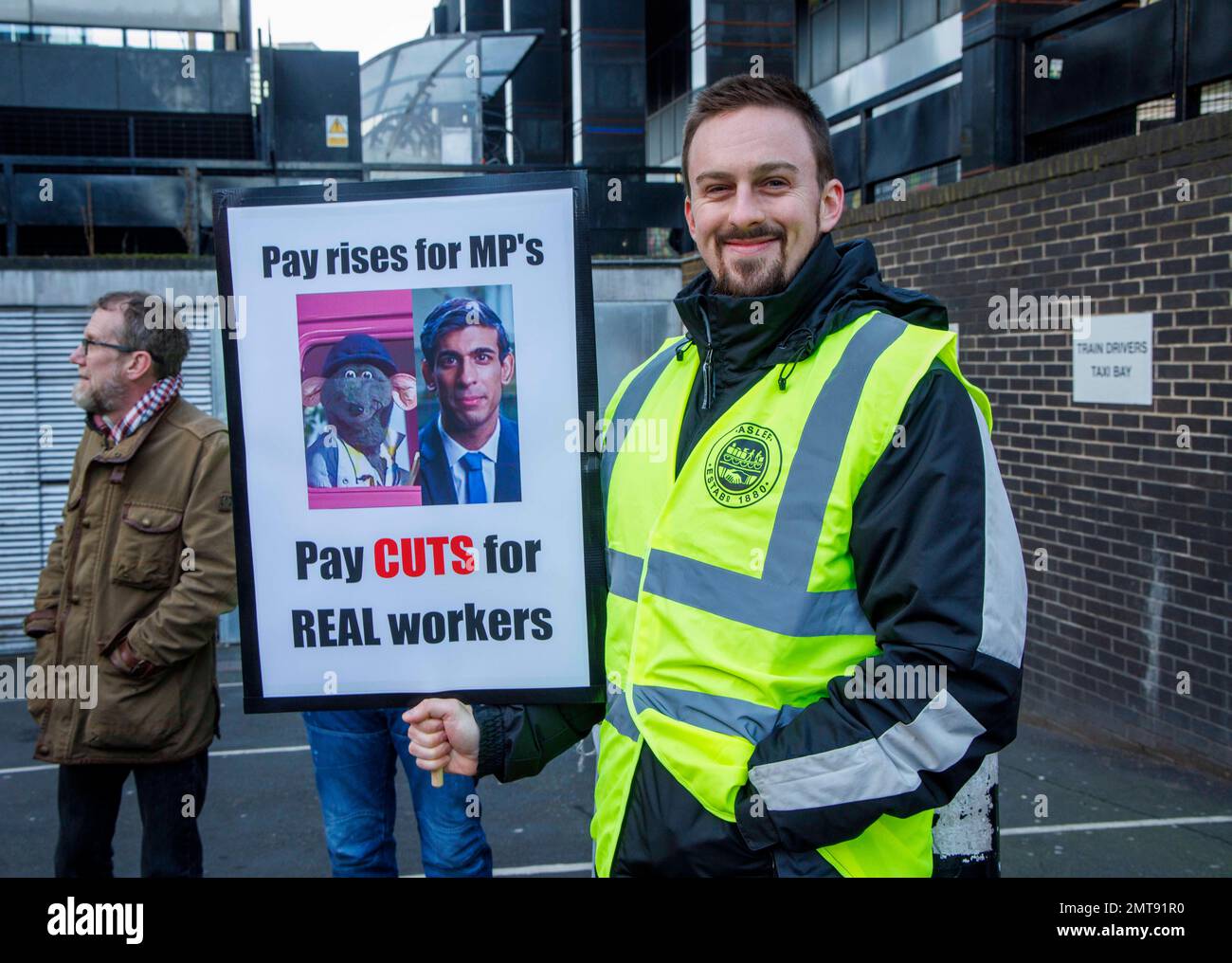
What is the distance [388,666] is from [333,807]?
5.28ft

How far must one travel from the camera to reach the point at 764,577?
1897mm

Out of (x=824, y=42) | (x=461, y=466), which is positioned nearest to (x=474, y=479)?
(x=461, y=466)

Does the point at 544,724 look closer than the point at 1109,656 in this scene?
Yes

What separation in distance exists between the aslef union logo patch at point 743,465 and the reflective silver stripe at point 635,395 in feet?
A: 1.02

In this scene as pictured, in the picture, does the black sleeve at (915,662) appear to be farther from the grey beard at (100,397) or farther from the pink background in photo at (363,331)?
the grey beard at (100,397)

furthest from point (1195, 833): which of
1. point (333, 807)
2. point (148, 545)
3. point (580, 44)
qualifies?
point (580, 44)

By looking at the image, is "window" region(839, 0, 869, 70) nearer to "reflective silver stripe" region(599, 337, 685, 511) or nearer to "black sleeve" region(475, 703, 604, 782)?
"reflective silver stripe" region(599, 337, 685, 511)

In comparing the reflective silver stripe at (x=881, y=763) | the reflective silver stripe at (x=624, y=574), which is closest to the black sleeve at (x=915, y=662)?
the reflective silver stripe at (x=881, y=763)

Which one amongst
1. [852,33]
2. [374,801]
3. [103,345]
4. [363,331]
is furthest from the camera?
[852,33]

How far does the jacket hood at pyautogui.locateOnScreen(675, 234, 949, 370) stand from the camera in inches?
80.8

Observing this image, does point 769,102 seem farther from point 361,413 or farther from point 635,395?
point 361,413

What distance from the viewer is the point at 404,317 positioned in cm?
220

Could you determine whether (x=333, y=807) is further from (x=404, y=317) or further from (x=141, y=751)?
(x=404, y=317)

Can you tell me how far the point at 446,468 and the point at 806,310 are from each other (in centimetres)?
74
